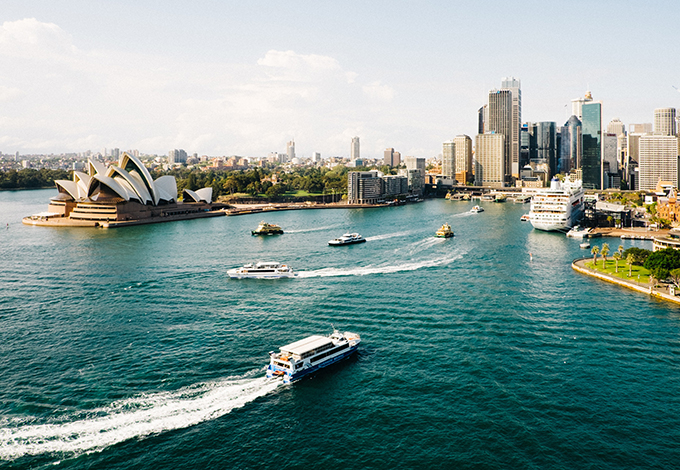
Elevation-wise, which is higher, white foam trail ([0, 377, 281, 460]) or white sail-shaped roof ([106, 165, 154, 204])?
white sail-shaped roof ([106, 165, 154, 204])

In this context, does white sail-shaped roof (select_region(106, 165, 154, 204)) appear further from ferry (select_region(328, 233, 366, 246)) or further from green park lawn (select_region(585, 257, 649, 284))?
green park lawn (select_region(585, 257, 649, 284))

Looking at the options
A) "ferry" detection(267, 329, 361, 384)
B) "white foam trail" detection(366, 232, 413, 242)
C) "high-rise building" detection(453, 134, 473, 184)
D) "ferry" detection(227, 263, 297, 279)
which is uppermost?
"high-rise building" detection(453, 134, 473, 184)

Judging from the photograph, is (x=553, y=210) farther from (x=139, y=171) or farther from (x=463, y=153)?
(x=463, y=153)

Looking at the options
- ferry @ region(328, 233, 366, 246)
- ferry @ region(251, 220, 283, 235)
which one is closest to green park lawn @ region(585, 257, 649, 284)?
ferry @ region(328, 233, 366, 246)

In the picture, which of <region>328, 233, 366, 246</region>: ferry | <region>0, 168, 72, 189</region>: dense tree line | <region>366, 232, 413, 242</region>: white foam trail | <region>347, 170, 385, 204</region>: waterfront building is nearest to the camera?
<region>328, 233, 366, 246</region>: ferry

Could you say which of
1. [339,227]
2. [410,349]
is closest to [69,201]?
[339,227]

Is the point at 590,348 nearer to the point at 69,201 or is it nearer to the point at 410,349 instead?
the point at 410,349

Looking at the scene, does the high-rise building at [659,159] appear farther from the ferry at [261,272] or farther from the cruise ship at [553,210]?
the ferry at [261,272]

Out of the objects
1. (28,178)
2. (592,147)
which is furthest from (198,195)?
(592,147)
